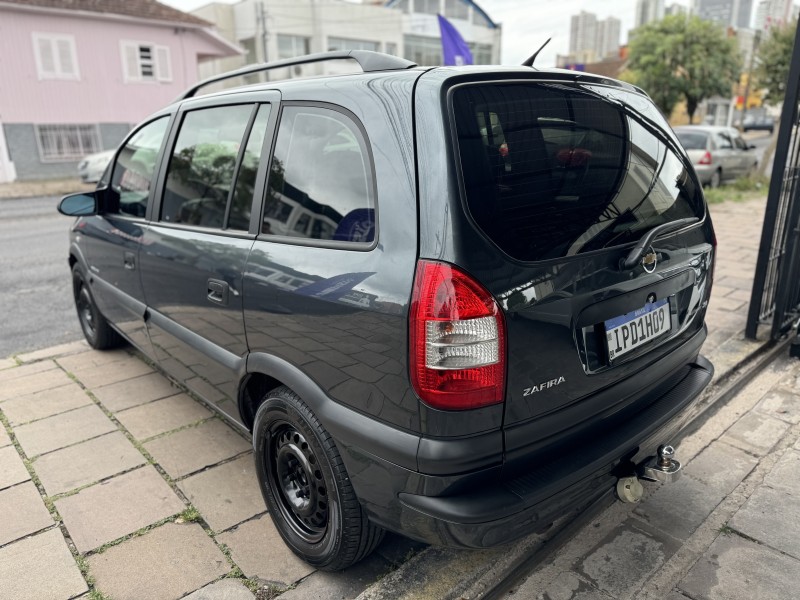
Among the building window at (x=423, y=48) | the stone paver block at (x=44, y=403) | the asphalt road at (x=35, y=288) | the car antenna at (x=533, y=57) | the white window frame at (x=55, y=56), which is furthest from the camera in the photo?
the building window at (x=423, y=48)

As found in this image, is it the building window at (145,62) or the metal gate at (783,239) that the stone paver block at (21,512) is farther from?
the building window at (145,62)

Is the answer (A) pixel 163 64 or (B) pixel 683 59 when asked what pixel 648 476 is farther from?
(B) pixel 683 59

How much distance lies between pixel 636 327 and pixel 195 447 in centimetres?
230

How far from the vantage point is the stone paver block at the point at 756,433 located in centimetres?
314

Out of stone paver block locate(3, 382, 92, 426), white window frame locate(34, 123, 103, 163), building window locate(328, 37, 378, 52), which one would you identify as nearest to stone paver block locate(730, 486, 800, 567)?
stone paver block locate(3, 382, 92, 426)

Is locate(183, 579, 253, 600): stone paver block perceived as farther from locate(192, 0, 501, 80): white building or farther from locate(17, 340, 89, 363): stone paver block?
locate(192, 0, 501, 80): white building

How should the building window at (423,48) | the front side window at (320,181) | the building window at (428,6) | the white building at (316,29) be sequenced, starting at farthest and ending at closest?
the building window at (428,6), the building window at (423,48), the white building at (316,29), the front side window at (320,181)

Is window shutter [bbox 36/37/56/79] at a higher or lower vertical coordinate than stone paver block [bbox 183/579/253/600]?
higher

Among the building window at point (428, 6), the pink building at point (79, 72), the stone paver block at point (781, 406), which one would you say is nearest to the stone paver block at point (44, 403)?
the stone paver block at point (781, 406)

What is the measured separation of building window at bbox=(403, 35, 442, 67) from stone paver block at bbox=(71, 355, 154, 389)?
41470mm

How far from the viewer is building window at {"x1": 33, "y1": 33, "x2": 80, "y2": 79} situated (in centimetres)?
2115

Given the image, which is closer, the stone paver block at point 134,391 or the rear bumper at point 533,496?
the rear bumper at point 533,496

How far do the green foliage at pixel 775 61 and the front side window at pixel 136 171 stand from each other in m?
19.0

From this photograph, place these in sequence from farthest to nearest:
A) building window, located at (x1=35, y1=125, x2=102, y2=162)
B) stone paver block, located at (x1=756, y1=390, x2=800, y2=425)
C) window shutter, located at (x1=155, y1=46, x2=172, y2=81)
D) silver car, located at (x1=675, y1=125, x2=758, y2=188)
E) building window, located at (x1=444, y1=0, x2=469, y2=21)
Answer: building window, located at (x1=444, y1=0, x2=469, y2=21) < window shutter, located at (x1=155, y1=46, x2=172, y2=81) < building window, located at (x1=35, y1=125, x2=102, y2=162) < silver car, located at (x1=675, y1=125, x2=758, y2=188) < stone paver block, located at (x1=756, y1=390, x2=800, y2=425)
